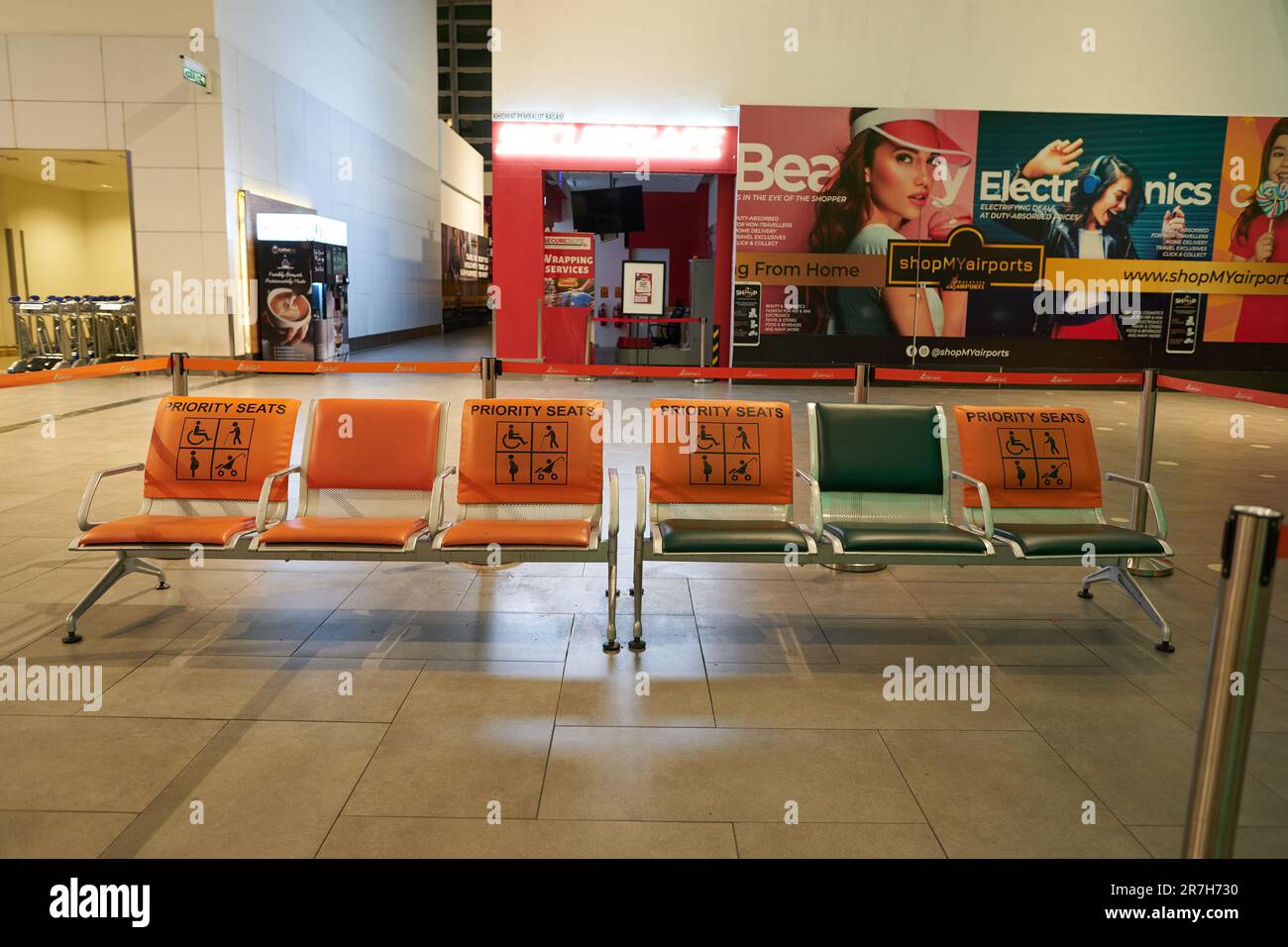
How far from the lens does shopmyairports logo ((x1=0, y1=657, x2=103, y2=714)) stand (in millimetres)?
3287

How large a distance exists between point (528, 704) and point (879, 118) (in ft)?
41.2

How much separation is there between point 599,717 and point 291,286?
12.7 meters

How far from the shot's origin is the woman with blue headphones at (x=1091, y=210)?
1383 cm

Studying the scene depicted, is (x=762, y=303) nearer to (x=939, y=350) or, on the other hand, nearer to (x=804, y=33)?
(x=939, y=350)

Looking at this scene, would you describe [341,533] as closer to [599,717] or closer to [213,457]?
[213,457]

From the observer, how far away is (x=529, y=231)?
1408cm

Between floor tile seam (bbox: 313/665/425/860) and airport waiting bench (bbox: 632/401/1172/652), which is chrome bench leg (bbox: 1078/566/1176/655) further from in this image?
floor tile seam (bbox: 313/665/425/860)

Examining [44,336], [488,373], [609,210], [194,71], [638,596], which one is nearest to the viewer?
[638,596]

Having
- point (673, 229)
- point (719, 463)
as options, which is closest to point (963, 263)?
point (673, 229)

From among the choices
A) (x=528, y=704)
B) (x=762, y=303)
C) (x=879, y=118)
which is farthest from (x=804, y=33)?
(x=528, y=704)
